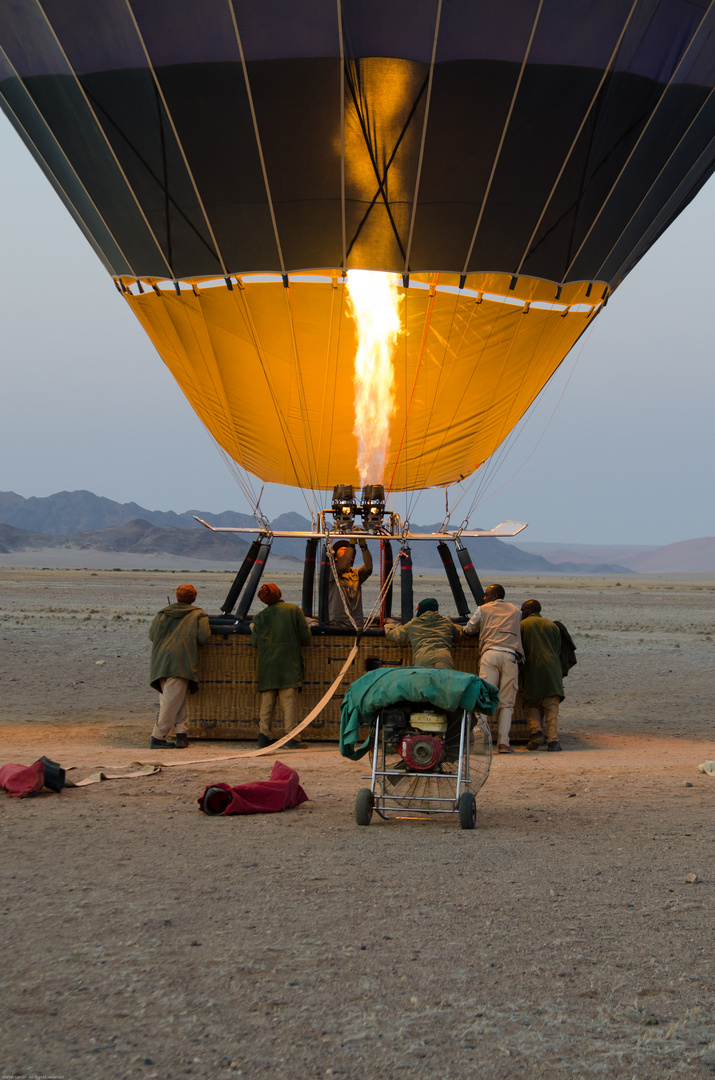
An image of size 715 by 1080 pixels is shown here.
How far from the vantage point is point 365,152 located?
30.0 feet

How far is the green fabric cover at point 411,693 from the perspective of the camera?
18.7 feet

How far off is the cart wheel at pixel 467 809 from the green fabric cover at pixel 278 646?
356 centimetres

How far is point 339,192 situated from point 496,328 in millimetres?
2662

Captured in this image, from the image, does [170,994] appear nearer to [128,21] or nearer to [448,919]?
[448,919]

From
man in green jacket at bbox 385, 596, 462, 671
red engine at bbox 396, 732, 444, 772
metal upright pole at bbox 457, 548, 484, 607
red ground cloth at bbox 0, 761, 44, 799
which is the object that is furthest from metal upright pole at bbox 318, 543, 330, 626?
red engine at bbox 396, 732, 444, 772

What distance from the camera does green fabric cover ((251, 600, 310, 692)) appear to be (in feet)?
29.8

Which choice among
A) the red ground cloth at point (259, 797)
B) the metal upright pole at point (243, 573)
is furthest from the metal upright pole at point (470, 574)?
the red ground cloth at point (259, 797)

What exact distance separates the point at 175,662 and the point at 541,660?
132 inches

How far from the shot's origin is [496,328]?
1123cm

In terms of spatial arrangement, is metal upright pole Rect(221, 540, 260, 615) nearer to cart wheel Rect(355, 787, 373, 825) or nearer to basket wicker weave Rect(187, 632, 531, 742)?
basket wicker weave Rect(187, 632, 531, 742)

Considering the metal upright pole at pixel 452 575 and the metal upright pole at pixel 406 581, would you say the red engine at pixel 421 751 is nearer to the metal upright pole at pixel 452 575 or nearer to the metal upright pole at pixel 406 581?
the metal upright pole at pixel 406 581

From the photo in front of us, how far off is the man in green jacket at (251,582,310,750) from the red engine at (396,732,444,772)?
332 cm

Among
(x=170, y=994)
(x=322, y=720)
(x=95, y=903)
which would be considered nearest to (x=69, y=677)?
(x=322, y=720)

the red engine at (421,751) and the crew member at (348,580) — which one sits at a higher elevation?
the crew member at (348,580)
